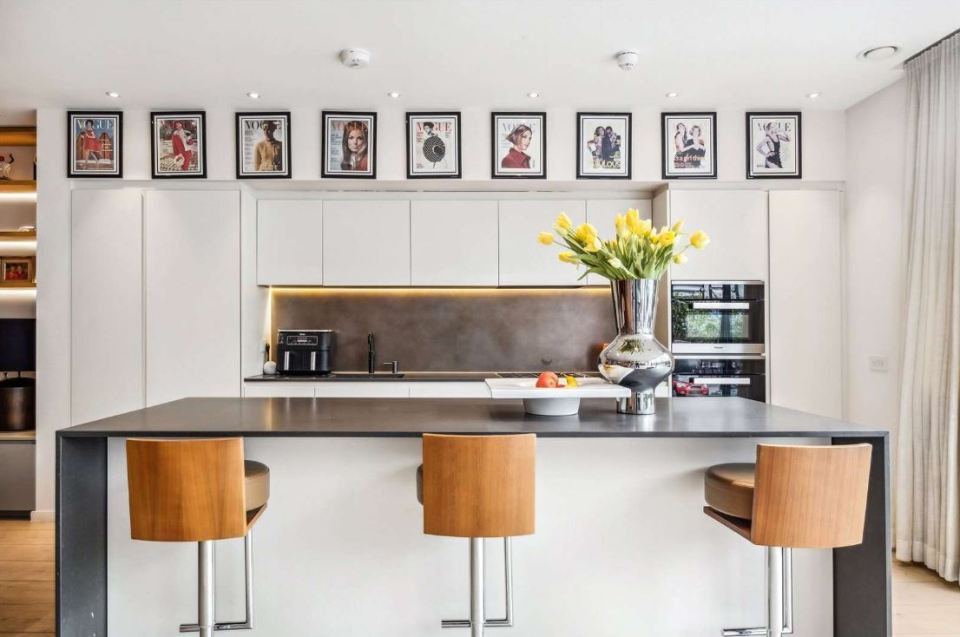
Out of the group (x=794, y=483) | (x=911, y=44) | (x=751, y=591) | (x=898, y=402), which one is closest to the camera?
(x=794, y=483)

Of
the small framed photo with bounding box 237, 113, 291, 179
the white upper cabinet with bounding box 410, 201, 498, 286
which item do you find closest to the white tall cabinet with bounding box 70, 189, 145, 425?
the small framed photo with bounding box 237, 113, 291, 179

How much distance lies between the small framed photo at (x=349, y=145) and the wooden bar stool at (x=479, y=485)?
2710 mm

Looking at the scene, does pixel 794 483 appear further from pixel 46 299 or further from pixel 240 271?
pixel 46 299

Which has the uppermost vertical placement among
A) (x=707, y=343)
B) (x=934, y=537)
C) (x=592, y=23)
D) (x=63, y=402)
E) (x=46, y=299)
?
(x=592, y=23)

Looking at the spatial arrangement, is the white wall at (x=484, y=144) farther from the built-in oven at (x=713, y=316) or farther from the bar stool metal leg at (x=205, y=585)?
the bar stool metal leg at (x=205, y=585)

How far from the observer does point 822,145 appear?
161 inches

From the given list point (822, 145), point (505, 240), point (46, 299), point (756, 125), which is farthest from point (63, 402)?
point (822, 145)

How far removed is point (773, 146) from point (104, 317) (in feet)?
15.4

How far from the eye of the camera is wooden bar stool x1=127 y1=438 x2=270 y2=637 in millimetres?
1827

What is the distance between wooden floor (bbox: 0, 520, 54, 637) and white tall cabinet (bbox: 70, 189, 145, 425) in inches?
29.9

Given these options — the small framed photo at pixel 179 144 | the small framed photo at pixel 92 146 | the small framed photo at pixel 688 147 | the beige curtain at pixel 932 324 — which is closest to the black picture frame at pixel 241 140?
the small framed photo at pixel 179 144

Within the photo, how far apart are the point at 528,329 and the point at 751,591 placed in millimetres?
2689

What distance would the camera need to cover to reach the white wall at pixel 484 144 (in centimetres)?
406

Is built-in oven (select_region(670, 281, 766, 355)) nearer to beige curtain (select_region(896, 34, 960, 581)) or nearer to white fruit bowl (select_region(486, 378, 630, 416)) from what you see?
beige curtain (select_region(896, 34, 960, 581))
